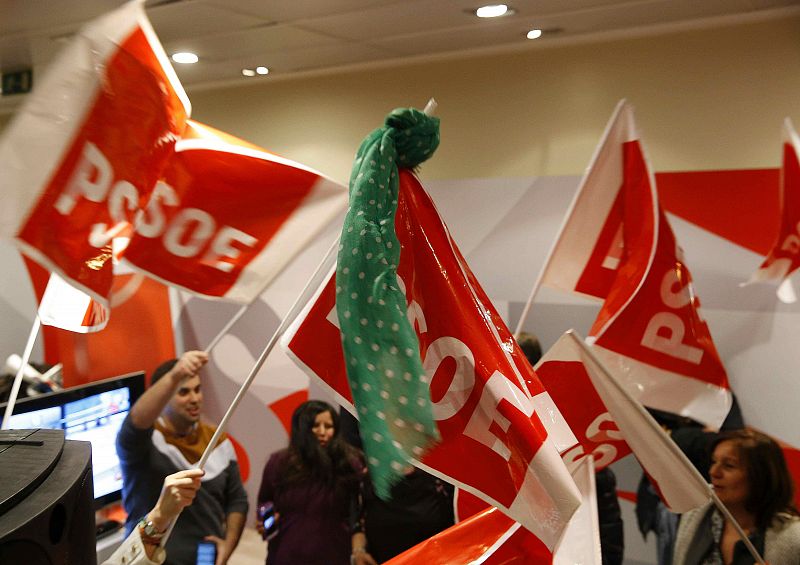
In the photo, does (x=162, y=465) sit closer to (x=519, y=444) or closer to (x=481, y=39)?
(x=519, y=444)

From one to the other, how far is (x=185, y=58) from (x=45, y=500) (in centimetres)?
354

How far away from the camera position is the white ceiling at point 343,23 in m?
3.03

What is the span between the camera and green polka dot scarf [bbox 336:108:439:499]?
1.16 metres

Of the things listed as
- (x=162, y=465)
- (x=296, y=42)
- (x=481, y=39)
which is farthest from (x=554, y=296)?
(x=162, y=465)

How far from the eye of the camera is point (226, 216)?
2.13 m

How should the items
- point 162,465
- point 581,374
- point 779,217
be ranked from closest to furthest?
1. point 581,374
2. point 162,465
3. point 779,217

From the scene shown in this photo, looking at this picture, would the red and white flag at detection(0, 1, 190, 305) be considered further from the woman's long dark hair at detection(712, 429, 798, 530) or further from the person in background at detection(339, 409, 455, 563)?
the woman's long dark hair at detection(712, 429, 798, 530)

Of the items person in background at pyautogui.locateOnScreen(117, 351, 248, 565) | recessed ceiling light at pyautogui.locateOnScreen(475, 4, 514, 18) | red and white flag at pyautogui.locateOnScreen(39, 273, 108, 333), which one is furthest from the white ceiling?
person in background at pyautogui.locateOnScreen(117, 351, 248, 565)

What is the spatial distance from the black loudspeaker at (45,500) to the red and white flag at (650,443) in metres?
1.05

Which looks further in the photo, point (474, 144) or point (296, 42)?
point (474, 144)

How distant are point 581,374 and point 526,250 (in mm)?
2232

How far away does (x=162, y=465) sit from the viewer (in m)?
2.77

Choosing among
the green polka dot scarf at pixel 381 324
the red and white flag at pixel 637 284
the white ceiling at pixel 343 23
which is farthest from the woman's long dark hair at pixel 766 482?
the white ceiling at pixel 343 23

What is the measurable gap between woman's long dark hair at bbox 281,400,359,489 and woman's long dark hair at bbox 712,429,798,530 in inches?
56.8
